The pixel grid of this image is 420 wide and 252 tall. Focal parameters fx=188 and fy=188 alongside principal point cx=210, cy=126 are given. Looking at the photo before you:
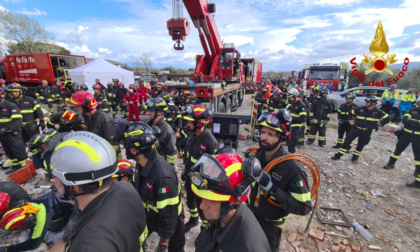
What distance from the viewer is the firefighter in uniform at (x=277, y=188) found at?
192 centimetres

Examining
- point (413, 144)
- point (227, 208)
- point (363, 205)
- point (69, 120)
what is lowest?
point (363, 205)

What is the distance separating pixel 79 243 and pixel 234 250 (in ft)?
2.87

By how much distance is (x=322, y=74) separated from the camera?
628 inches

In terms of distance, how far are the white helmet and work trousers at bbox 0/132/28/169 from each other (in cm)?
513

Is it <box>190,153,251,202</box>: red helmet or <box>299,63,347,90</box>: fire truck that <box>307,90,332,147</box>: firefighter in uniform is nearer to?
<box>190,153,251,202</box>: red helmet

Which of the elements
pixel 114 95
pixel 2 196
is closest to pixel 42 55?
pixel 114 95

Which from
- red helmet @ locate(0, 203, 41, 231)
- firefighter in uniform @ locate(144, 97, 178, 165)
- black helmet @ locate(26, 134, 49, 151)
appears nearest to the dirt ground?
firefighter in uniform @ locate(144, 97, 178, 165)

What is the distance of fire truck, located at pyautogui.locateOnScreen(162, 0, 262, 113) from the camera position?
25.8 feet

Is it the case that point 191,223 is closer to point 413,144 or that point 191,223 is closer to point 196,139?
point 196,139

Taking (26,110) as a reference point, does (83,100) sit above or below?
above

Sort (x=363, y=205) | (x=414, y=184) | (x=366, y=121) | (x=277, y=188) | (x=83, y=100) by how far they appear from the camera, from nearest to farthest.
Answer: (x=277, y=188) < (x=83, y=100) < (x=363, y=205) < (x=414, y=184) < (x=366, y=121)

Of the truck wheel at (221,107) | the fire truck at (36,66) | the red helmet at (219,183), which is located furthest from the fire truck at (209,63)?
the fire truck at (36,66)

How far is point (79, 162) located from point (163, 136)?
228cm

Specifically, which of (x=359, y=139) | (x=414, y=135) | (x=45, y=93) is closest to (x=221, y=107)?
(x=359, y=139)
